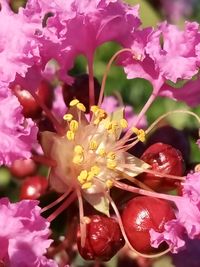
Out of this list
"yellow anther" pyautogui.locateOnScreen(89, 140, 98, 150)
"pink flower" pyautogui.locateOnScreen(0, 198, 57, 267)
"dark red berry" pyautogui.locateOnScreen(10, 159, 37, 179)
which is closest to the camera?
"pink flower" pyautogui.locateOnScreen(0, 198, 57, 267)

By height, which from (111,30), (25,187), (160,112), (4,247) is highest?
(111,30)

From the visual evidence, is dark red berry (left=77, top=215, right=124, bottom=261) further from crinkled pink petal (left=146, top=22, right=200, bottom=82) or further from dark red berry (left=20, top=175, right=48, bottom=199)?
crinkled pink petal (left=146, top=22, right=200, bottom=82)

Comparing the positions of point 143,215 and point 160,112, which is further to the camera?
point 160,112

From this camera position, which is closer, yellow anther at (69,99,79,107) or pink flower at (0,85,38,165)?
pink flower at (0,85,38,165)

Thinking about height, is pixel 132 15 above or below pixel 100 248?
above

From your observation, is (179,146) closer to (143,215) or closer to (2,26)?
(143,215)

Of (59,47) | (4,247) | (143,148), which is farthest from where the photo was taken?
(143,148)

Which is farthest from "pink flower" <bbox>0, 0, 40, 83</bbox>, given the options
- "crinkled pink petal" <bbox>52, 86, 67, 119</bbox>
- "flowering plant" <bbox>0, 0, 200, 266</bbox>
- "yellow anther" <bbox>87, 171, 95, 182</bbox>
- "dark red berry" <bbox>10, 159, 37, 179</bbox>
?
"dark red berry" <bbox>10, 159, 37, 179</bbox>

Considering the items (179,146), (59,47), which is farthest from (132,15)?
(179,146)
